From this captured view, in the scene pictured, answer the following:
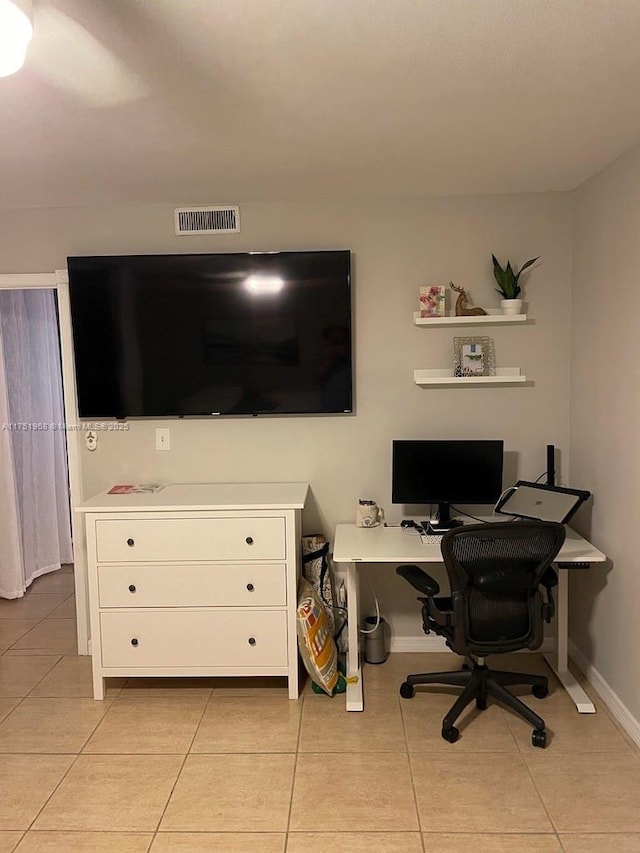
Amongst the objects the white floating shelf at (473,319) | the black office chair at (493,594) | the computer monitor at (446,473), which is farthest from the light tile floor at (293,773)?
the white floating shelf at (473,319)

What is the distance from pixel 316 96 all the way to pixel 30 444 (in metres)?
3.70

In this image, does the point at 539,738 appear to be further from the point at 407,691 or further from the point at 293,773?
the point at 293,773

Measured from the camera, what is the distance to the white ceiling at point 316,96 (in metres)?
1.63

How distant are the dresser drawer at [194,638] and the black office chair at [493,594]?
73 cm

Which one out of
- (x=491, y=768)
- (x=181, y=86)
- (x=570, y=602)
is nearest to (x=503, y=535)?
(x=491, y=768)

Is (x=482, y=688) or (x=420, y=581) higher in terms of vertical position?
(x=420, y=581)

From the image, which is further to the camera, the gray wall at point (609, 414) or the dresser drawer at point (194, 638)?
the dresser drawer at point (194, 638)

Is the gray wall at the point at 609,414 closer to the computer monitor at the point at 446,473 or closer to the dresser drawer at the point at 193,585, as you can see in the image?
the computer monitor at the point at 446,473

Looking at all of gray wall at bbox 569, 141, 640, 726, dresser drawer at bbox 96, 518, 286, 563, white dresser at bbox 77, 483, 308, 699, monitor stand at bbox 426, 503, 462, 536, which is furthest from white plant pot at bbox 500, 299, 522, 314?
dresser drawer at bbox 96, 518, 286, 563

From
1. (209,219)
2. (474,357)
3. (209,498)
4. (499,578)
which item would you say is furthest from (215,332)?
(499,578)

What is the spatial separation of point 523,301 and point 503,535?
4.49 ft

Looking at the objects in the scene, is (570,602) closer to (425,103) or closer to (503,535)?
(503,535)

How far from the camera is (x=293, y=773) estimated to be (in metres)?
2.53

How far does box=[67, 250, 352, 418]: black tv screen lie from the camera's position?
334cm
